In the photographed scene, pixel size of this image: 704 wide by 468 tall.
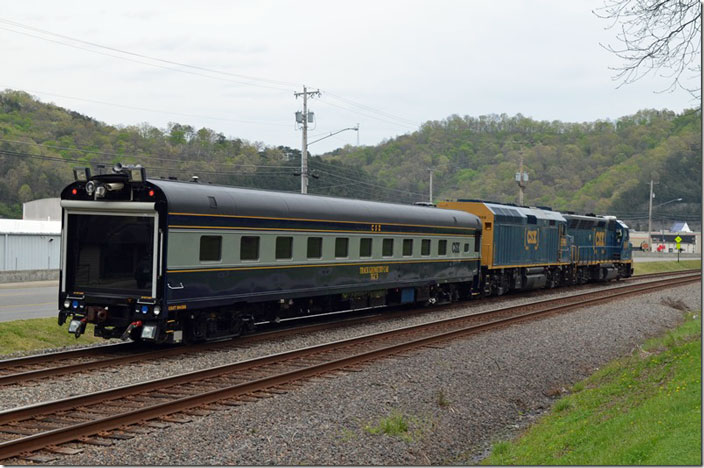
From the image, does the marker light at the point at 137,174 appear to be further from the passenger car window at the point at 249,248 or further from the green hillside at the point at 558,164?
the green hillside at the point at 558,164

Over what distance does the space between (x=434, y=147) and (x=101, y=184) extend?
128400 millimetres

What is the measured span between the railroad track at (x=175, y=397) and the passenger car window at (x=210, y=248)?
8.40 feet

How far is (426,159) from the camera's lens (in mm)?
131125

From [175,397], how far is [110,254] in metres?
4.87

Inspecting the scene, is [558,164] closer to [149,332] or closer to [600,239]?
[600,239]

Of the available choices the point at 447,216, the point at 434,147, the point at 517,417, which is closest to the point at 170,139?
the point at 434,147

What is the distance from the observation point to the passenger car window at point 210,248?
15.9m

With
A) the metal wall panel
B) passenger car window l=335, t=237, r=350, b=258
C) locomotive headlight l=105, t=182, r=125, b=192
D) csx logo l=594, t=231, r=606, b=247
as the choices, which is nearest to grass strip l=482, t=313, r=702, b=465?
passenger car window l=335, t=237, r=350, b=258

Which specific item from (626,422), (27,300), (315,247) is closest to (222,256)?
(315,247)

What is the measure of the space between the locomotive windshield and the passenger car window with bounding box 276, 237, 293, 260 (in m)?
3.74

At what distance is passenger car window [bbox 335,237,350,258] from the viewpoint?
67.6ft

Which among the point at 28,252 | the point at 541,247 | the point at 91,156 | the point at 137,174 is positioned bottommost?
the point at 28,252

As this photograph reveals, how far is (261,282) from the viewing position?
57.8 ft

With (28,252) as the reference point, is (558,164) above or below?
above
